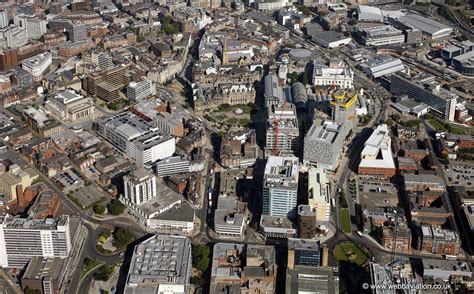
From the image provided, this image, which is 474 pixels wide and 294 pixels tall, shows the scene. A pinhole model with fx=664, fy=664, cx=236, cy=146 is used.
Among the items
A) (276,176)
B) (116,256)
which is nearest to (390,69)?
(276,176)

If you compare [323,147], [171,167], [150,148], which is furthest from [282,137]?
[150,148]

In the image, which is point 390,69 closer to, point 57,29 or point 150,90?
point 150,90

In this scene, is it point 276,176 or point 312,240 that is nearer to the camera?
point 312,240

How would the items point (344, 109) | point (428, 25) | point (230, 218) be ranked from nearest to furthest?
point (230, 218) → point (344, 109) → point (428, 25)

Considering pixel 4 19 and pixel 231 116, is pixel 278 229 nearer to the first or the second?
pixel 231 116

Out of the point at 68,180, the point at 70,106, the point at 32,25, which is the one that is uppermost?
the point at 32,25

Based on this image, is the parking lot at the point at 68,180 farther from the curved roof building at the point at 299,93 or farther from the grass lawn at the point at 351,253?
the curved roof building at the point at 299,93

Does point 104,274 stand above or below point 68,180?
below
